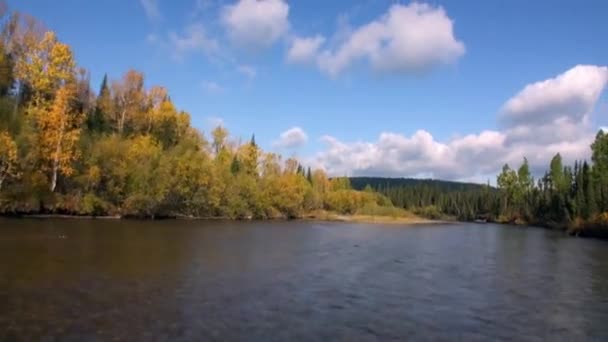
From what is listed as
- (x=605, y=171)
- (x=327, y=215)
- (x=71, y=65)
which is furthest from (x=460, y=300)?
(x=327, y=215)

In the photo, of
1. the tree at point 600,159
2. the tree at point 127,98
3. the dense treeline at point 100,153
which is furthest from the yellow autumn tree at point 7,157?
the tree at point 600,159

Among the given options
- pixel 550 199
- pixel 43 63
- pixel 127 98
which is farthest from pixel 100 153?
pixel 550 199

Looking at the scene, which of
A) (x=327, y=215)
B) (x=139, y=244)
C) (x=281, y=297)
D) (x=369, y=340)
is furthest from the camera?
(x=327, y=215)

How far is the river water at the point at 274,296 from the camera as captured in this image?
1322 centimetres

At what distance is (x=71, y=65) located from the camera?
59188mm

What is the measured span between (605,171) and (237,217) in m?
68.8

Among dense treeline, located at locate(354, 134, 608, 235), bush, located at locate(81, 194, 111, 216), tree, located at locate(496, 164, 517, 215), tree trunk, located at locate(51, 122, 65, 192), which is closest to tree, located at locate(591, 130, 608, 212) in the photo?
dense treeline, located at locate(354, 134, 608, 235)

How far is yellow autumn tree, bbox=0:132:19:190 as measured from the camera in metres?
48.5

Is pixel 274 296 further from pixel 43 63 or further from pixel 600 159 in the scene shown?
pixel 600 159

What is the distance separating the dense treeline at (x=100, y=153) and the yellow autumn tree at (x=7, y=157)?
9 cm

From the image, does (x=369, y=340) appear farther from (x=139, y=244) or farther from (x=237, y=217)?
(x=237, y=217)

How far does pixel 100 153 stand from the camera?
65375mm

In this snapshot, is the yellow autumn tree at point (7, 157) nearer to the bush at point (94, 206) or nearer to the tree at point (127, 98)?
the bush at point (94, 206)

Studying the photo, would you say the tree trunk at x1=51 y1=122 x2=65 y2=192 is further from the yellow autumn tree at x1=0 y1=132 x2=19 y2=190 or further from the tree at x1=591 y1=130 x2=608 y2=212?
the tree at x1=591 y1=130 x2=608 y2=212
